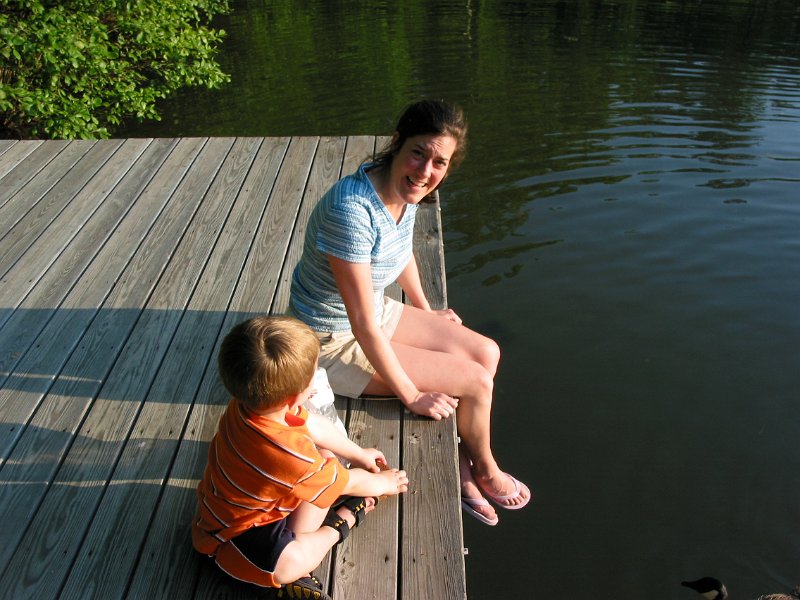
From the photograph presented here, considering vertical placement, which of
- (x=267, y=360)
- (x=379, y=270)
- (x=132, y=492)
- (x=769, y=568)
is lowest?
(x=769, y=568)

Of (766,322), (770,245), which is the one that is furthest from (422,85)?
(766,322)

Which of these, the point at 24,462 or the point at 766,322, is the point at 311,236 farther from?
the point at 766,322

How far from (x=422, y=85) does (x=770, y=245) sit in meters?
5.71

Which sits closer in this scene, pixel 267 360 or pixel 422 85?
pixel 267 360

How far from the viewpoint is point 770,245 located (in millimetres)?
6078

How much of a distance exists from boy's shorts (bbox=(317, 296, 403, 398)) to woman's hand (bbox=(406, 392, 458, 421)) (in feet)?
0.66

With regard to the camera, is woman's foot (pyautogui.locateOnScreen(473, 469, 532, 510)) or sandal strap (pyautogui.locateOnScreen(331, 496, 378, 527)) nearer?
sandal strap (pyautogui.locateOnScreen(331, 496, 378, 527))

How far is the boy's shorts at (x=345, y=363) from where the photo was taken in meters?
2.82

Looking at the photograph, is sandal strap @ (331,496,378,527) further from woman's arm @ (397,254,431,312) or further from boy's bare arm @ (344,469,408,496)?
woman's arm @ (397,254,431,312)

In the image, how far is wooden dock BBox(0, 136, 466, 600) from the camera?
2.29 meters

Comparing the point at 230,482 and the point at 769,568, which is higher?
the point at 230,482

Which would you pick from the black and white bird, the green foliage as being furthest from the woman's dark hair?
the green foliage

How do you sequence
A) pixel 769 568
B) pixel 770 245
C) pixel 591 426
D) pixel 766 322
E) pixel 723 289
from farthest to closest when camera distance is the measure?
pixel 770 245
pixel 723 289
pixel 766 322
pixel 591 426
pixel 769 568

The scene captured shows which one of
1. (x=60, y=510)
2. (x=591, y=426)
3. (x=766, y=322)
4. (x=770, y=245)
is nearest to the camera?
(x=60, y=510)
